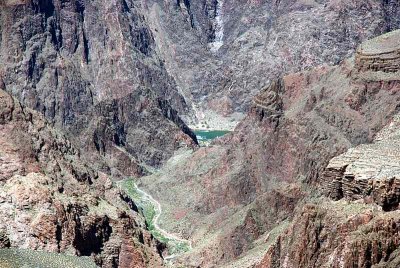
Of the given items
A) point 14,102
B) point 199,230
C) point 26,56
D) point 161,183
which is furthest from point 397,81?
point 26,56

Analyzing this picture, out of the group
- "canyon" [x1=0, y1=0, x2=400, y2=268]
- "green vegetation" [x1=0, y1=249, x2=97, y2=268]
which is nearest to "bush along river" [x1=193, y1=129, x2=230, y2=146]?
"canyon" [x1=0, y1=0, x2=400, y2=268]

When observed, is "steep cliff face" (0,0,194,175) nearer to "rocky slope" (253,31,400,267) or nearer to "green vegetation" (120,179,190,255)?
"green vegetation" (120,179,190,255)

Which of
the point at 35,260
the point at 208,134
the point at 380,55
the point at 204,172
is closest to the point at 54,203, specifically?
the point at 35,260

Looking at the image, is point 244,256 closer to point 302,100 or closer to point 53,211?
point 53,211

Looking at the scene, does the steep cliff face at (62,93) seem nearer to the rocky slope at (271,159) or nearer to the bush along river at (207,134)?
the bush along river at (207,134)

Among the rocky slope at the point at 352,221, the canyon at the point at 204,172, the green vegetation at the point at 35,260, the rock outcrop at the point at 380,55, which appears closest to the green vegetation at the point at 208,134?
the canyon at the point at 204,172
